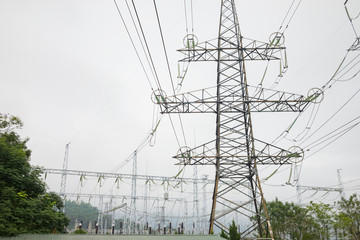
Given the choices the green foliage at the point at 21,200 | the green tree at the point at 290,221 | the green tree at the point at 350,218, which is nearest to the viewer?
the green foliage at the point at 21,200

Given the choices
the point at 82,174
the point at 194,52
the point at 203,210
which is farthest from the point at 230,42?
the point at 203,210

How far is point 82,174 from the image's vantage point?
36062 mm

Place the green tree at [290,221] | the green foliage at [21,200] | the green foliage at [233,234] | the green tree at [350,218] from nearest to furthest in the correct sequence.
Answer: the green foliage at [21,200], the green foliage at [233,234], the green tree at [350,218], the green tree at [290,221]

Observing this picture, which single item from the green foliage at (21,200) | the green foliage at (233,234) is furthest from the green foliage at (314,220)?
the green foliage at (21,200)

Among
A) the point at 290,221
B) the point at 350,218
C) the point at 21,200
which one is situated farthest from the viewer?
the point at 290,221

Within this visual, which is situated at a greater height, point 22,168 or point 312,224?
point 22,168

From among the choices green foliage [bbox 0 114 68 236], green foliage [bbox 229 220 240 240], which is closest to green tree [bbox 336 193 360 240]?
green foliage [bbox 229 220 240 240]

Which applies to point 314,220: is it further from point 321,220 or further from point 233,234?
point 233,234

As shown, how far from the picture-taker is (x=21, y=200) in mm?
12688

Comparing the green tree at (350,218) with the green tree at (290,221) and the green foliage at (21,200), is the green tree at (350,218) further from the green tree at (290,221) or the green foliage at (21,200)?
the green foliage at (21,200)

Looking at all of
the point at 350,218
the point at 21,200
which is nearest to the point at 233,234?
the point at 21,200

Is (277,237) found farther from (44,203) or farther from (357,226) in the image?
(44,203)

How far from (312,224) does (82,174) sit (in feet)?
94.2

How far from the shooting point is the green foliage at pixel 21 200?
11.5 metres
